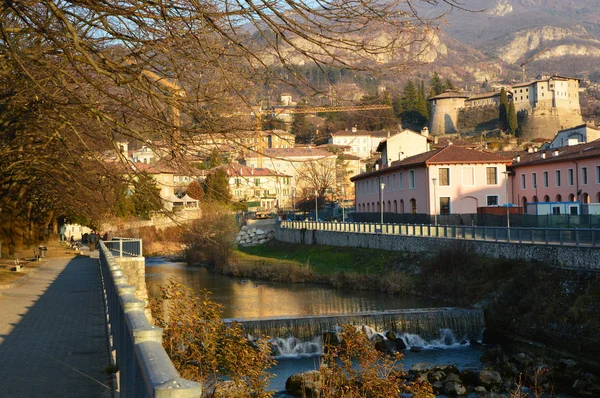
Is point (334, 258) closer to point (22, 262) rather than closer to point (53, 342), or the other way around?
point (22, 262)

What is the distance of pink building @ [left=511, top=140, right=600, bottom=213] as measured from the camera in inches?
2028

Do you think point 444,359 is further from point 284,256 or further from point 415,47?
point 284,256

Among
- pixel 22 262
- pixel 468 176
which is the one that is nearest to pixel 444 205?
pixel 468 176

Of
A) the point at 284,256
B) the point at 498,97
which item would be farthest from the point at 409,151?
the point at 498,97

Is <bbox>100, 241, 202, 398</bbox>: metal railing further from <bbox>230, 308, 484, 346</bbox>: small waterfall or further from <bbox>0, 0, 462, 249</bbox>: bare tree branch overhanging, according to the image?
<bbox>230, 308, 484, 346</bbox>: small waterfall

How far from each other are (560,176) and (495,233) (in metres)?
23.3

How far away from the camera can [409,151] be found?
246 ft

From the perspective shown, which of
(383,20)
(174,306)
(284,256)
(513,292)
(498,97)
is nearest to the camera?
(383,20)

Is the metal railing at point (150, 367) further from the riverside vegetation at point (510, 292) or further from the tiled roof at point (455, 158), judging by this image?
the tiled roof at point (455, 158)

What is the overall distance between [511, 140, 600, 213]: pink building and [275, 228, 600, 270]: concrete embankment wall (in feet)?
48.7

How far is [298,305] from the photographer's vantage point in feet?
114

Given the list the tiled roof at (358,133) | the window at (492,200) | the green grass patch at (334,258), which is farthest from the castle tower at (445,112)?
the window at (492,200)

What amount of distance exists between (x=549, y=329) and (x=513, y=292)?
464cm

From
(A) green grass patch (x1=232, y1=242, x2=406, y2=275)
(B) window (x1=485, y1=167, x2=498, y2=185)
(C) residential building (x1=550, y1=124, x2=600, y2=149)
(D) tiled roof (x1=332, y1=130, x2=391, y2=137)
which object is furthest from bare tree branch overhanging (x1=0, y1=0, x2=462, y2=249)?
(C) residential building (x1=550, y1=124, x2=600, y2=149)
